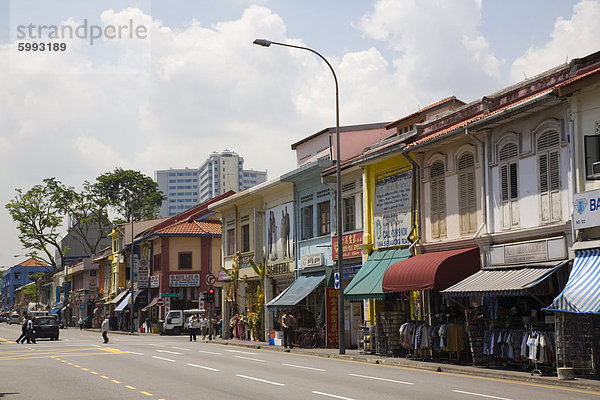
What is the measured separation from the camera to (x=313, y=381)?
18.3 meters

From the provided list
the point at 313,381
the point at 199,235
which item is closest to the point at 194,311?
the point at 199,235

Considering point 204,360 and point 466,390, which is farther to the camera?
point 204,360

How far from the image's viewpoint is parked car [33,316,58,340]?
48781 mm

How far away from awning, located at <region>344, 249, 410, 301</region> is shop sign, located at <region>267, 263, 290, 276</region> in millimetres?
9637

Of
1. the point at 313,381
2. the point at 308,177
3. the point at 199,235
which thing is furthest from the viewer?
the point at 199,235

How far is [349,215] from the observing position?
3475 cm

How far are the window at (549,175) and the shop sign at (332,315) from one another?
14.2 m

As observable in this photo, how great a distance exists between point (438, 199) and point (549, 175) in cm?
613

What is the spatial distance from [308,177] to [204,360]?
45.6 feet

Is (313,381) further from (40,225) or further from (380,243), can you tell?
(40,225)

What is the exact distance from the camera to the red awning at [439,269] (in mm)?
24484

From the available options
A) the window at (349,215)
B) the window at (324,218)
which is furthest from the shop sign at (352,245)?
the window at (324,218)

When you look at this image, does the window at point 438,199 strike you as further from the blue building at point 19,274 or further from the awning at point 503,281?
the blue building at point 19,274

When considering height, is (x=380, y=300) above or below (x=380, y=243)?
below
